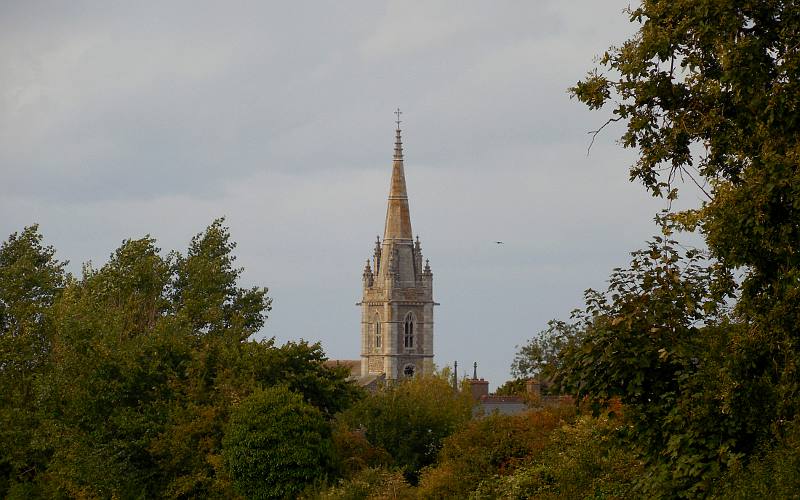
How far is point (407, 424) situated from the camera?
160ft

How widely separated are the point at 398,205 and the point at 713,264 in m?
130

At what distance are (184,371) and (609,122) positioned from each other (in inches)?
1237

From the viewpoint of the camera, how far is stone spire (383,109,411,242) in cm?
14900

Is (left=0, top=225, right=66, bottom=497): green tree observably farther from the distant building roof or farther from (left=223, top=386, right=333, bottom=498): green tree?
the distant building roof

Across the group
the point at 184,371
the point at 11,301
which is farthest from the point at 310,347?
the point at 11,301

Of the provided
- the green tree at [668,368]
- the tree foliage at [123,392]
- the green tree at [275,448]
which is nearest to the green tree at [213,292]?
the tree foliage at [123,392]

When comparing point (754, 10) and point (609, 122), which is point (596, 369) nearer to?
point (609, 122)

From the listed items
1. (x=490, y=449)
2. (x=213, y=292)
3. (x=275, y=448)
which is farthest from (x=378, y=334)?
(x=490, y=449)

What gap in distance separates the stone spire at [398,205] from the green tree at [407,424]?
98.5 meters

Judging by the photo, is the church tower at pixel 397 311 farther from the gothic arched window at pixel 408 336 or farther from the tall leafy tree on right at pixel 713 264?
the tall leafy tree on right at pixel 713 264

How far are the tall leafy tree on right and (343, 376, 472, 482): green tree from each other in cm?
2417

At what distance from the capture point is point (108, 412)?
49031 millimetres

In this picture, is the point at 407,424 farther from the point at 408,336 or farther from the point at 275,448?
the point at 408,336

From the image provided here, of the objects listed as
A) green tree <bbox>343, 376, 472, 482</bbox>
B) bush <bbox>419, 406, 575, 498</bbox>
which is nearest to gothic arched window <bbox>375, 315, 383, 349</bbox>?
green tree <bbox>343, 376, 472, 482</bbox>
